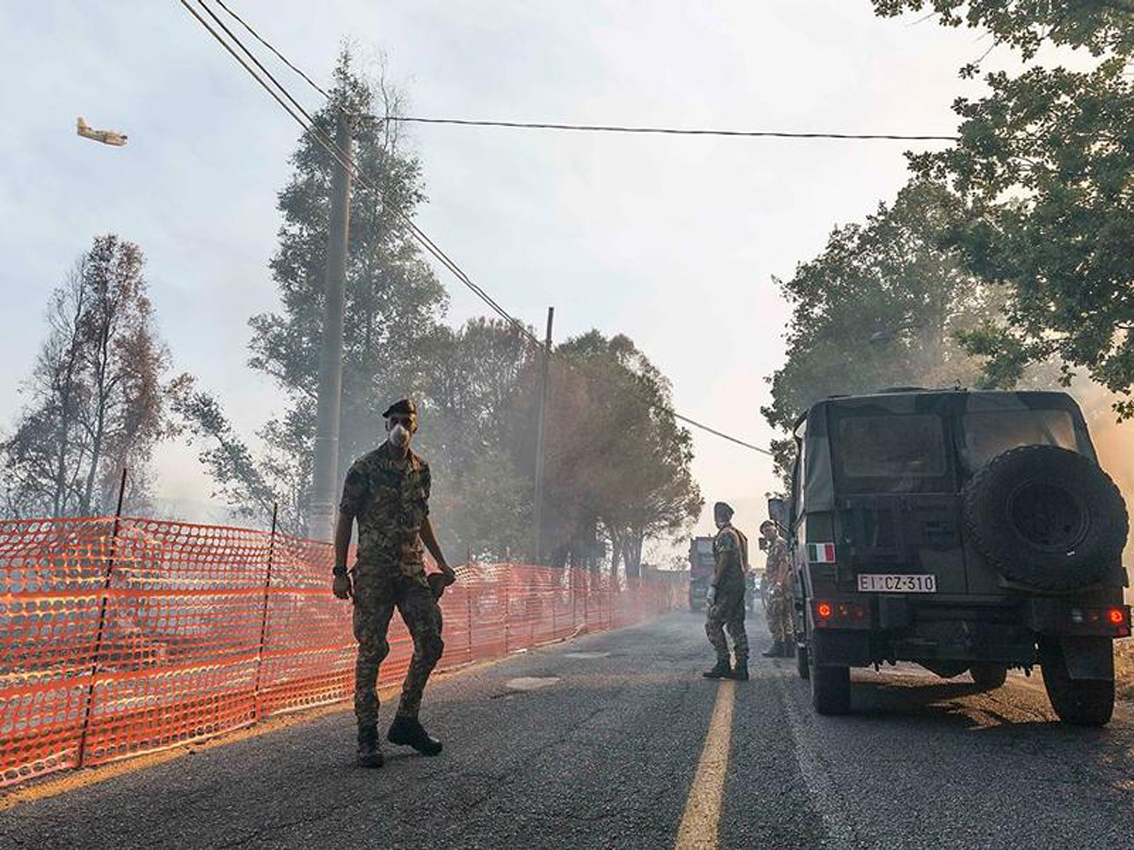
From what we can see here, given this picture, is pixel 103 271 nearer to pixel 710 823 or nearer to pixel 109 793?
pixel 109 793

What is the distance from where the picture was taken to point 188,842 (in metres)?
3.00

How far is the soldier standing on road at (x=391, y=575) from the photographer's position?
4.58 metres

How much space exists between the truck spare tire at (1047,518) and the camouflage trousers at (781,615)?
6.53 metres

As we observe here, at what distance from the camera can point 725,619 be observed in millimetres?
8969

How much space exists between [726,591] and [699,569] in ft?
111

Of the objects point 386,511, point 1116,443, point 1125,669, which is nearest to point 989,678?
point 1125,669

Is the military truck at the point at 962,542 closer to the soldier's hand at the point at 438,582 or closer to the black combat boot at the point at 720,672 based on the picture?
the black combat boot at the point at 720,672

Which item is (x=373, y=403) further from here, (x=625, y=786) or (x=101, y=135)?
(x=625, y=786)

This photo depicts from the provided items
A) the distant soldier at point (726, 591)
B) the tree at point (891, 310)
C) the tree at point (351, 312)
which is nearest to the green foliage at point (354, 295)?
the tree at point (351, 312)

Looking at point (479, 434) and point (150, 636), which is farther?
point (479, 434)

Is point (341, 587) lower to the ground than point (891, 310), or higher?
lower

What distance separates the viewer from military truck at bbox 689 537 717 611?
4056 centimetres

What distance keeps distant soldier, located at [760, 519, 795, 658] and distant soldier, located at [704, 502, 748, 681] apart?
8.86ft

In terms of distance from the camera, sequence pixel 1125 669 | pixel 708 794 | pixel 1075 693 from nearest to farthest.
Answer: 1. pixel 708 794
2. pixel 1075 693
3. pixel 1125 669
